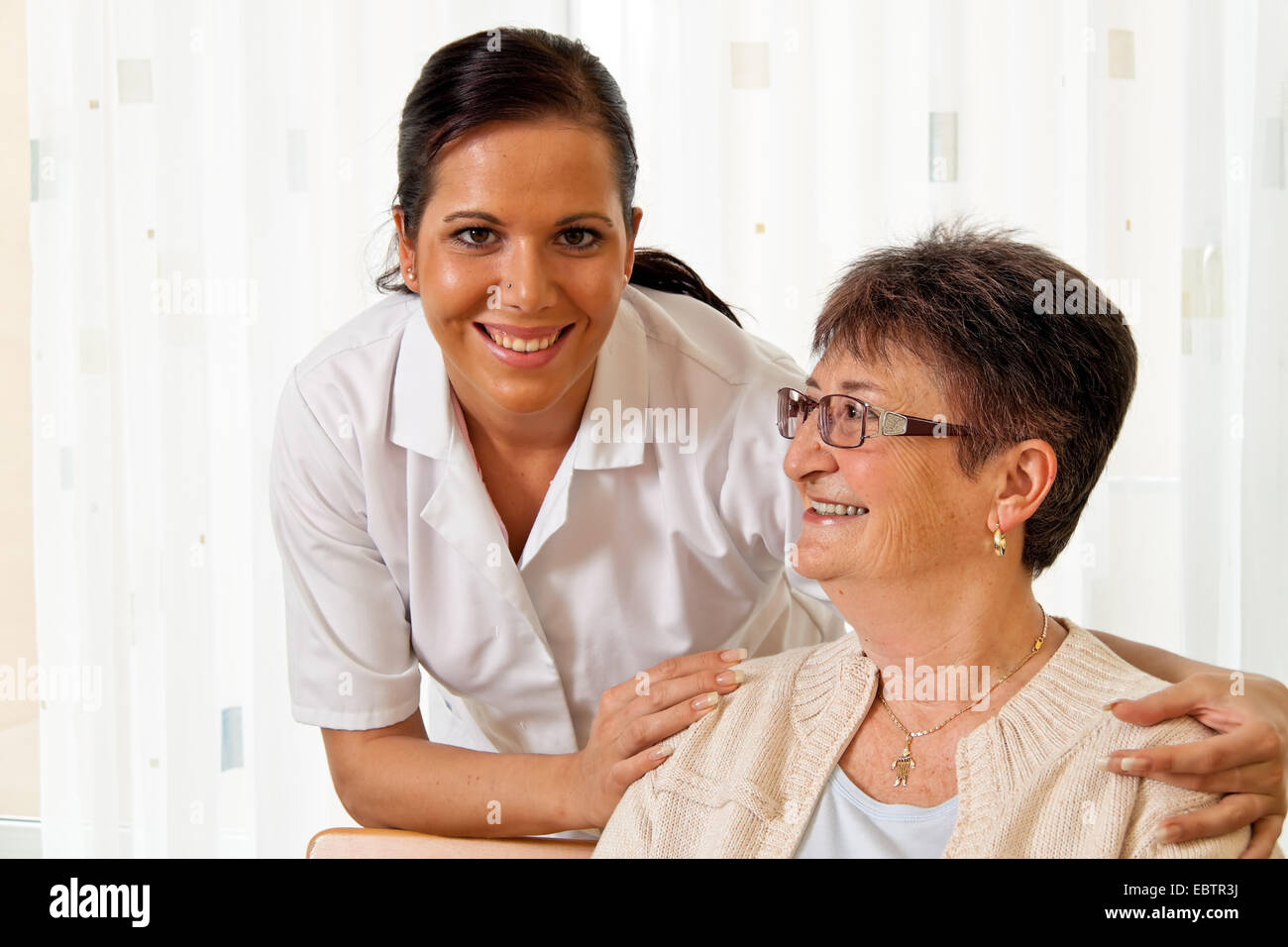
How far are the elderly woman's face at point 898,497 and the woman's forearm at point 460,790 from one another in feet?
1.48

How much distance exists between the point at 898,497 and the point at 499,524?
0.57m

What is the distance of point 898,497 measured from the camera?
1.25 m

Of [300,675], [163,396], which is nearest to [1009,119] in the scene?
[300,675]

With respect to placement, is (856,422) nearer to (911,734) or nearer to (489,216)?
(911,734)

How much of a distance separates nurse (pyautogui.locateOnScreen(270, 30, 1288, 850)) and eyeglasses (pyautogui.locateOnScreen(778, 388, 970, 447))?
0.24 meters

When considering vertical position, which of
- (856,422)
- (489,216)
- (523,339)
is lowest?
(856,422)

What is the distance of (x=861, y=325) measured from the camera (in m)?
1.28

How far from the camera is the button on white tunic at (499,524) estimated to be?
61.6 inches

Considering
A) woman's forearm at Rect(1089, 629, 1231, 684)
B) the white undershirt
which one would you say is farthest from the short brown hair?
the white undershirt

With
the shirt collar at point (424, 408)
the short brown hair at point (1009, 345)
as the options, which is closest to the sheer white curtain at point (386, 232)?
the shirt collar at point (424, 408)

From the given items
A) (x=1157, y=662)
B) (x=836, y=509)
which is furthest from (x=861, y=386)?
(x=1157, y=662)

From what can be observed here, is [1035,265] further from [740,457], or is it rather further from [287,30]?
[287,30]
